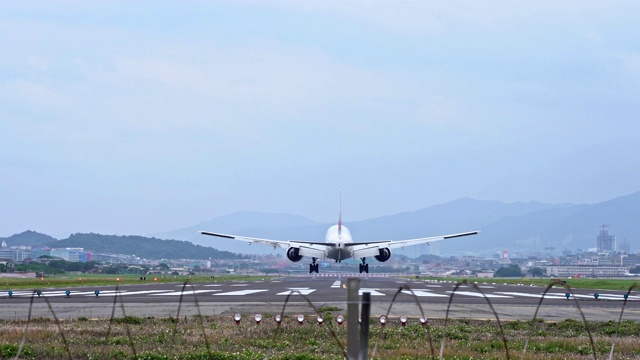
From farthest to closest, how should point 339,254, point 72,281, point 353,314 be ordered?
point 339,254, point 72,281, point 353,314

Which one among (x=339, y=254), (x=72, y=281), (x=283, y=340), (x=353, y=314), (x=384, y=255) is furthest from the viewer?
(x=339, y=254)

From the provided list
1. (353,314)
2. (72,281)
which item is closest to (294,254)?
(72,281)

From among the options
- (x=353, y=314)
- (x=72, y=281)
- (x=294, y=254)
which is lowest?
(x=353, y=314)

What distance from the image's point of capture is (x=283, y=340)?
18688 millimetres

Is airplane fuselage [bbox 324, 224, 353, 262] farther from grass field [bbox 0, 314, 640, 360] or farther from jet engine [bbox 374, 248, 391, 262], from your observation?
grass field [bbox 0, 314, 640, 360]

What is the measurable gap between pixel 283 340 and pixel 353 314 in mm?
8934

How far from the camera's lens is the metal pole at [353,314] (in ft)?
32.5

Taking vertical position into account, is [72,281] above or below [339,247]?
below

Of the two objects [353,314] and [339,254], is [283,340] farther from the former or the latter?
[339,254]

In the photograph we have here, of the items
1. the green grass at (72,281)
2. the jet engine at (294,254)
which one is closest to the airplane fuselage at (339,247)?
the jet engine at (294,254)

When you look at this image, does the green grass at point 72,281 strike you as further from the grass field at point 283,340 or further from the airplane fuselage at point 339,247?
the grass field at point 283,340

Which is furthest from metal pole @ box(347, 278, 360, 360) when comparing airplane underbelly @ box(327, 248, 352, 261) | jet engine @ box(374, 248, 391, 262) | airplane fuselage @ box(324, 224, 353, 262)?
airplane underbelly @ box(327, 248, 352, 261)

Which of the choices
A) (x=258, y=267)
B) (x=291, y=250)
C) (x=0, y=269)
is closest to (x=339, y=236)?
(x=291, y=250)

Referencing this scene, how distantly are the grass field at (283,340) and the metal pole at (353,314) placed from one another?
3.01 metres
